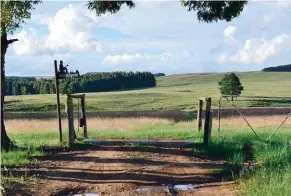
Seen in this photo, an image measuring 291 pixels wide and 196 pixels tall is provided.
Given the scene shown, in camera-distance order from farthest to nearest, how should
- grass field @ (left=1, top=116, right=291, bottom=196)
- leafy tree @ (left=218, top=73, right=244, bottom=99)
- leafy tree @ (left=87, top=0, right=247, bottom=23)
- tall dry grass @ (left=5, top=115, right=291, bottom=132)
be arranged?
leafy tree @ (left=218, top=73, right=244, bottom=99), tall dry grass @ (left=5, top=115, right=291, bottom=132), leafy tree @ (left=87, top=0, right=247, bottom=23), grass field @ (left=1, top=116, right=291, bottom=196)

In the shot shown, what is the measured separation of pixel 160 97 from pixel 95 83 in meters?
15.2

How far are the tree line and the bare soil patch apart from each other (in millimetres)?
52514

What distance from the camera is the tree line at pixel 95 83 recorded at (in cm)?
7025

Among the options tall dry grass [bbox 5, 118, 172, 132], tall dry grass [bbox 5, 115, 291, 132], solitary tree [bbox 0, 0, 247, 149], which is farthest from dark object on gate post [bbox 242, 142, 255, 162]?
tall dry grass [bbox 5, 118, 172, 132]

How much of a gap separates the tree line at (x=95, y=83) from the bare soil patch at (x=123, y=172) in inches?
Answer: 2067

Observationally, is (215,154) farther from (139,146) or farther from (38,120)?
(38,120)

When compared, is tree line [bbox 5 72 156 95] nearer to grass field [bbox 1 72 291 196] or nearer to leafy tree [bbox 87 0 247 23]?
grass field [bbox 1 72 291 196]

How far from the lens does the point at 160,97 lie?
71125 mm

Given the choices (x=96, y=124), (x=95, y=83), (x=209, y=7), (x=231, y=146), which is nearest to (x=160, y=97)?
(x=95, y=83)

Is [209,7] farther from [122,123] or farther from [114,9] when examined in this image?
[122,123]

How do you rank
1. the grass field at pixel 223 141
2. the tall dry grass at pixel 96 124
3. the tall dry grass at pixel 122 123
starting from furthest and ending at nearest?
the tall dry grass at pixel 122 123
the tall dry grass at pixel 96 124
the grass field at pixel 223 141

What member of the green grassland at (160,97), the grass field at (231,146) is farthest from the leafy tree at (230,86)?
the grass field at (231,146)

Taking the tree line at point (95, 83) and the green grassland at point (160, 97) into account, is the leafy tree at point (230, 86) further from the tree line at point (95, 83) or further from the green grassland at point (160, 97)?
the tree line at point (95, 83)

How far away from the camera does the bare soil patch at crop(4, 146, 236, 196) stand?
907 cm
